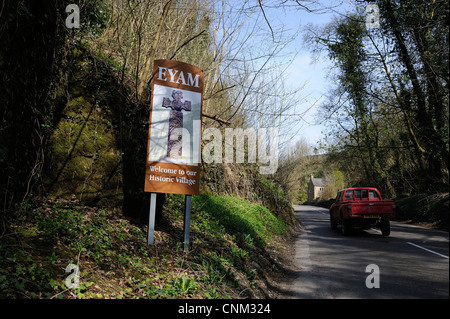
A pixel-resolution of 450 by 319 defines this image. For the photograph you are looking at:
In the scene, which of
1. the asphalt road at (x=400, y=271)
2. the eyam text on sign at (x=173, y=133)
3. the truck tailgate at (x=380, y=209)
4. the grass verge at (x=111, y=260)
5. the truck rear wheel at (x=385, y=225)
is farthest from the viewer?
the eyam text on sign at (x=173, y=133)

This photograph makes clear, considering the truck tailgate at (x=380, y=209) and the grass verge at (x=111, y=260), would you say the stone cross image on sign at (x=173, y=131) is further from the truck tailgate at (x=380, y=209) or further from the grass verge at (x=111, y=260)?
the truck tailgate at (x=380, y=209)

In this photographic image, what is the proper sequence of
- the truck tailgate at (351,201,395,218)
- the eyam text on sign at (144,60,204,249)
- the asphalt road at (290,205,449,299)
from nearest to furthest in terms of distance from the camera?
the asphalt road at (290,205,449,299)
the truck tailgate at (351,201,395,218)
the eyam text on sign at (144,60,204,249)

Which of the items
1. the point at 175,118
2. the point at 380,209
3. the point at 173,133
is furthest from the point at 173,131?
the point at 380,209

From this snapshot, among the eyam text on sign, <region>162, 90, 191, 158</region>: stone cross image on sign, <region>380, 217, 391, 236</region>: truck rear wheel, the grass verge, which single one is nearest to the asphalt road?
<region>380, 217, 391, 236</region>: truck rear wheel

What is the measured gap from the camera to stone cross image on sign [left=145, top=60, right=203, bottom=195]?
492cm

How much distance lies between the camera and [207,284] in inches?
→ 163

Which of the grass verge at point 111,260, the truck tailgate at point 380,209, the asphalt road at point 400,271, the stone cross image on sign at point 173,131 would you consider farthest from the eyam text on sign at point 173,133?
the asphalt road at point 400,271

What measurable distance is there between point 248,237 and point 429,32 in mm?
6857

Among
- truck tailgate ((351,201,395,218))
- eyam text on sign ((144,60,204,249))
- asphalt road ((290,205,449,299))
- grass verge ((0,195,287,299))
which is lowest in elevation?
grass verge ((0,195,287,299))

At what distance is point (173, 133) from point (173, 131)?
0.04 metres

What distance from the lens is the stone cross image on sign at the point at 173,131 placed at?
492 cm

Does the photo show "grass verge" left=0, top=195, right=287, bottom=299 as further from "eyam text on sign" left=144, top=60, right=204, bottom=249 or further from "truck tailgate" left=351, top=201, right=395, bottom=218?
"truck tailgate" left=351, top=201, right=395, bottom=218

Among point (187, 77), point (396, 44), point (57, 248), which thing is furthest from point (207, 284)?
point (396, 44)

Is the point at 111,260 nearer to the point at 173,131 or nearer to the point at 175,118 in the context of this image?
the point at 173,131
